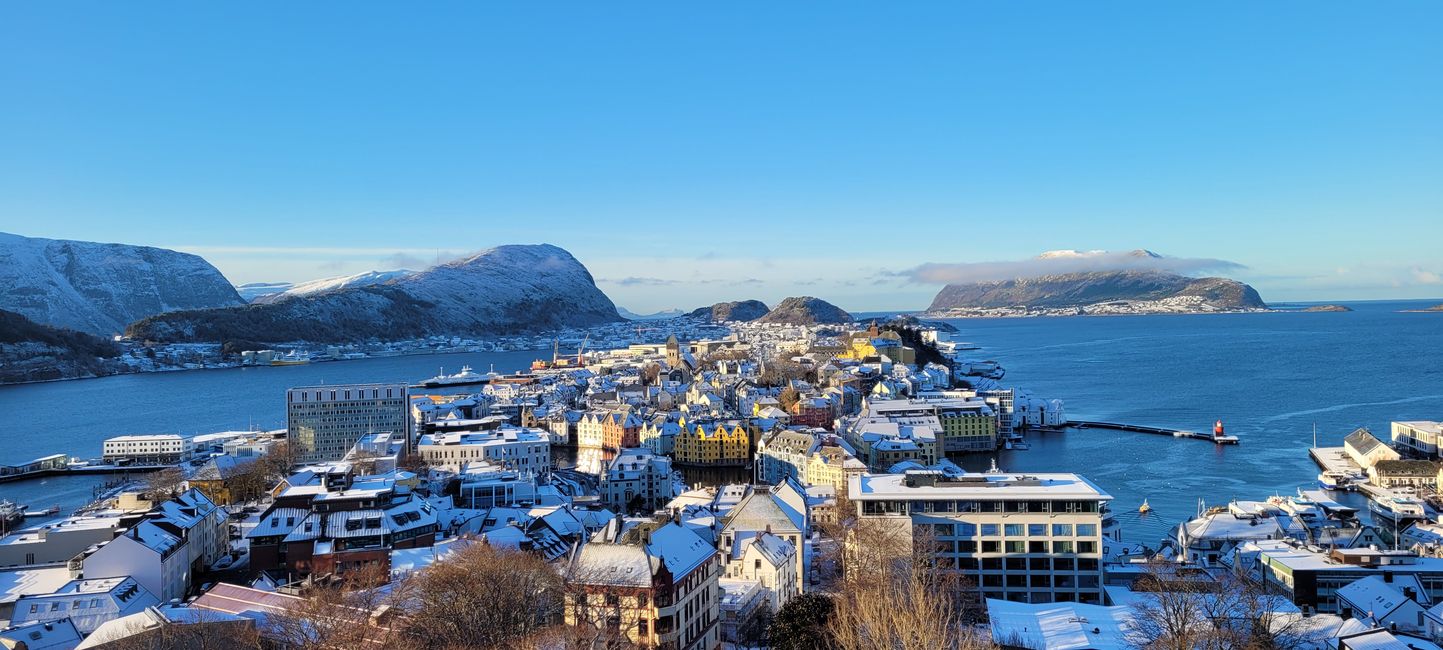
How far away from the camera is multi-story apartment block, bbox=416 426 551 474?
24092mm

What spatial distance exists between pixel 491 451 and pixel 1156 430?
63.5 feet

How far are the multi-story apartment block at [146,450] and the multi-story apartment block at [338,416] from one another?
3527 millimetres

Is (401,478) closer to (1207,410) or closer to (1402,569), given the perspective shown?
(1402,569)

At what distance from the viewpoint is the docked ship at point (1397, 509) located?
16234 millimetres

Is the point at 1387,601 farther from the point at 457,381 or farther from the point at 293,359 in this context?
the point at 293,359

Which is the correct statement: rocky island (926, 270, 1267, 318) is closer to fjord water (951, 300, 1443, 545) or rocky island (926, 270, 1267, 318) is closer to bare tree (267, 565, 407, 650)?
fjord water (951, 300, 1443, 545)

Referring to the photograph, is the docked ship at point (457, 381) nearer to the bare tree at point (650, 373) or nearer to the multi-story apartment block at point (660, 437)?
the bare tree at point (650, 373)

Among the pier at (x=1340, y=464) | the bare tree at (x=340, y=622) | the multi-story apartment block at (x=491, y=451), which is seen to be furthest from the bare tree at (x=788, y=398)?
the bare tree at (x=340, y=622)

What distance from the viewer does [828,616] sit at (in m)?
8.55

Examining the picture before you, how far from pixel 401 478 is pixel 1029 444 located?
60.7 feet

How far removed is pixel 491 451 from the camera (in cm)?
2411

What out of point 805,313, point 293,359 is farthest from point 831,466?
point 805,313

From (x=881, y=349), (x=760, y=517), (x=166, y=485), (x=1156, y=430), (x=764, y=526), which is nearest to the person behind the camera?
(x=764, y=526)

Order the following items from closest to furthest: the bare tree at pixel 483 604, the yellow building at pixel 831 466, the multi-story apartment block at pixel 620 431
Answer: the bare tree at pixel 483 604
the yellow building at pixel 831 466
the multi-story apartment block at pixel 620 431
